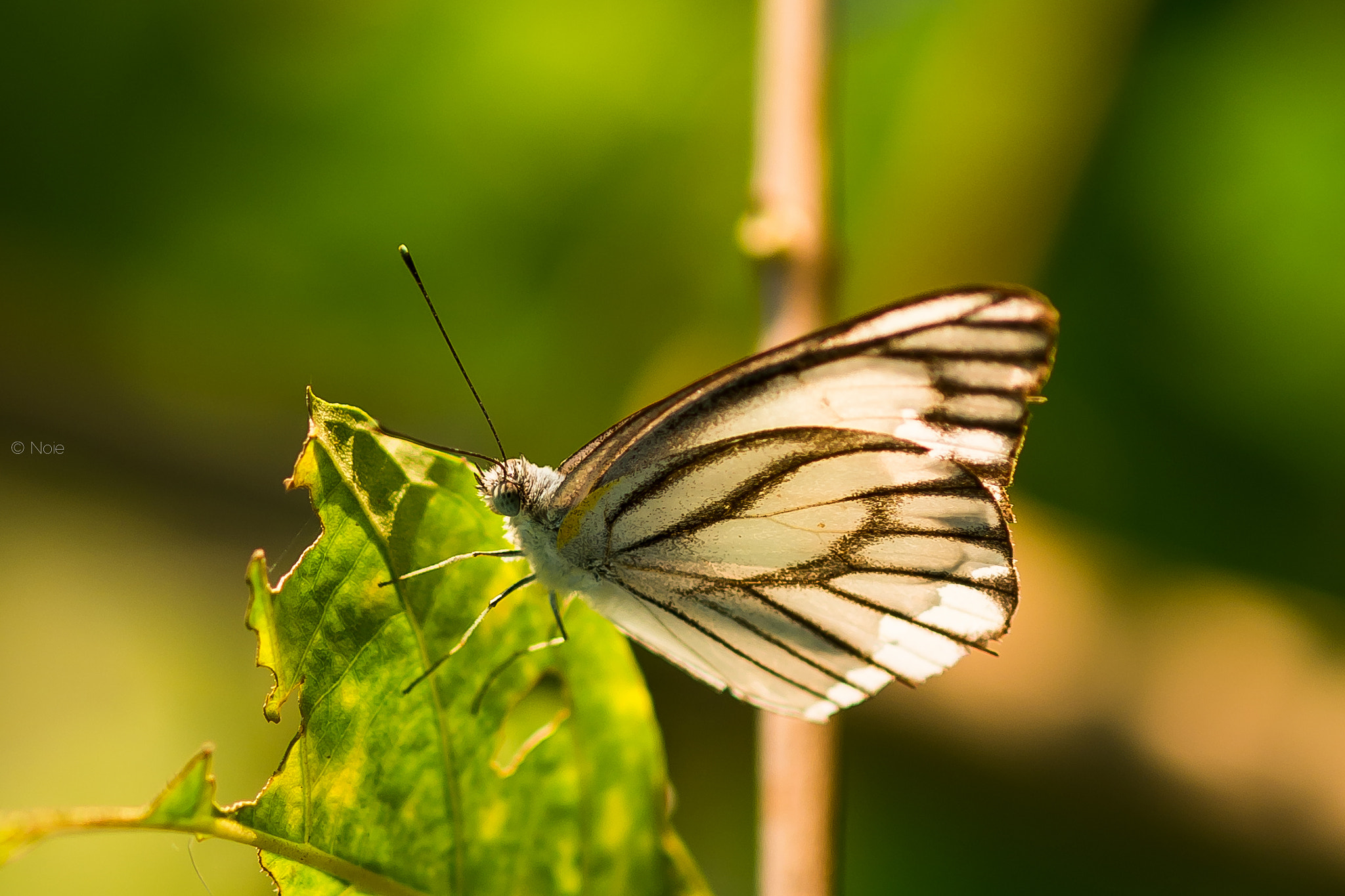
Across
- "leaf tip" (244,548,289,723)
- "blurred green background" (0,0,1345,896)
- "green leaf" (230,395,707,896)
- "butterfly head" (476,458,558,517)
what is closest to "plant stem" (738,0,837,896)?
"blurred green background" (0,0,1345,896)

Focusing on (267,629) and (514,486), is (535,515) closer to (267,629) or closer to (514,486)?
(514,486)

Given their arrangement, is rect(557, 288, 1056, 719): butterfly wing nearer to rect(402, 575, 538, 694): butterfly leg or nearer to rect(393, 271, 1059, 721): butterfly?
rect(393, 271, 1059, 721): butterfly

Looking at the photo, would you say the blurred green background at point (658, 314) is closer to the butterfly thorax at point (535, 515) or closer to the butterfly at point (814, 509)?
the butterfly at point (814, 509)

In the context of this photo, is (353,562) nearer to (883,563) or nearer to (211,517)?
(883,563)

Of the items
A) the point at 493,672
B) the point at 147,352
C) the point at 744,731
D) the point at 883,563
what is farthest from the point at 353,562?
the point at 147,352

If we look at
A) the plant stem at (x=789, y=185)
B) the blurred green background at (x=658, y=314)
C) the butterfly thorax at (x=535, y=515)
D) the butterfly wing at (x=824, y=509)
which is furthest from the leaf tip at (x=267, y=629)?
the blurred green background at (x=658, y=314)

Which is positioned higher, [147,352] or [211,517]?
[147,352]

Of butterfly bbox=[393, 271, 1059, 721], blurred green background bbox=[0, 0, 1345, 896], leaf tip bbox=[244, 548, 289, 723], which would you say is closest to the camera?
leaf tip bbox=[244, 548, 289, 723]
